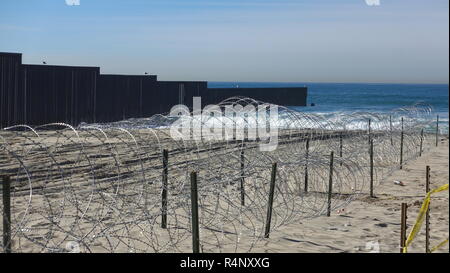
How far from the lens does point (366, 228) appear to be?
1002cm

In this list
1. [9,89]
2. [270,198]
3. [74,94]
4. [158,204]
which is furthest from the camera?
[74,94]

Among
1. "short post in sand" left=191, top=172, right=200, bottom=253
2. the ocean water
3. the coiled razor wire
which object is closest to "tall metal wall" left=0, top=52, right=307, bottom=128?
the ocean water

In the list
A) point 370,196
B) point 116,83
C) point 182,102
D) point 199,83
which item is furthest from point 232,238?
point 199,83

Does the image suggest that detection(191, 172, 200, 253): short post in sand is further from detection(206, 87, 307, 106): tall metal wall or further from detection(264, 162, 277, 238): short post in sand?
detection(206, 87, 307, 106): tall metal wall

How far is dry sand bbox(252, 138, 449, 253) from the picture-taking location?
29.0ft

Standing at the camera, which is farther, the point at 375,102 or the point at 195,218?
the point at 375,102

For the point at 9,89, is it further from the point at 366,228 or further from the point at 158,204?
the point at 366,228

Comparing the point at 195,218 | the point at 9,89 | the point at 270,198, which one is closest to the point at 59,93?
the point at 9,89

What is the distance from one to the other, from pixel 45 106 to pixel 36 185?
620 inches

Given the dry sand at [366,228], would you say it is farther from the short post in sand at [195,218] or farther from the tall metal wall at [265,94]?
the tall metal wall at [265,94]

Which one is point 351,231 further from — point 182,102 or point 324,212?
point 182,102

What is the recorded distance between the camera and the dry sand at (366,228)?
883 cm

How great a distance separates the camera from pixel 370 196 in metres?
12.8
